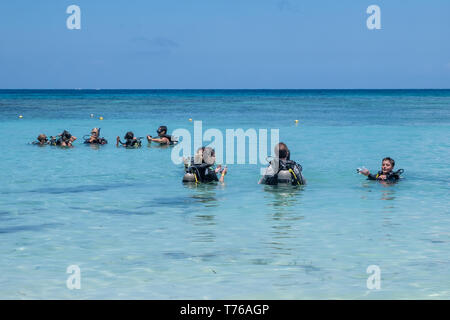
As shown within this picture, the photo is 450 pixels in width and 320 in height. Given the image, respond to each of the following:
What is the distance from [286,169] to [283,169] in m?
0.08

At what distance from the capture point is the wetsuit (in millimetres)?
16672

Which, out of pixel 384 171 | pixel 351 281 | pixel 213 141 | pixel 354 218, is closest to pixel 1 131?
pixel 213 141

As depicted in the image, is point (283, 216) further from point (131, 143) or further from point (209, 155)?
point (131, 143)

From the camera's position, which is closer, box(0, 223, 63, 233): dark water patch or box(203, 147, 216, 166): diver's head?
box(0, 223, 63, 233): dark water patch

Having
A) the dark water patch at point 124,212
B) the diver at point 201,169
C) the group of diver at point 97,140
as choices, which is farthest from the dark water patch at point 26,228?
the group of diver at point 97,140

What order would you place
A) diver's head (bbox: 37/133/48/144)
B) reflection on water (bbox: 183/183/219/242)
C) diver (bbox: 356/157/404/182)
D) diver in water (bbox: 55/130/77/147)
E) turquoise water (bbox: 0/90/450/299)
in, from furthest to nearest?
diver's head (bbox: 37/133/48/144), diver in water (bbox: 55/130/77/147), diver (bbox: 356/157/404/182), reflection on water (bbox: 183/183/219/242), turquoise water (bbox: 0/90/450/299)

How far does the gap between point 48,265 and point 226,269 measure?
2.67 m

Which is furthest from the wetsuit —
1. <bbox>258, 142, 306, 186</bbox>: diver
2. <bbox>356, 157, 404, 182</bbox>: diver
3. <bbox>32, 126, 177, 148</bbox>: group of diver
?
<bbox>32, 126, 177, 148</bbox>: group of diver

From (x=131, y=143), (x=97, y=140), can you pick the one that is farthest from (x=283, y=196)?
(x=97, y=140)

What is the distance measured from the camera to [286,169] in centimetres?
1667

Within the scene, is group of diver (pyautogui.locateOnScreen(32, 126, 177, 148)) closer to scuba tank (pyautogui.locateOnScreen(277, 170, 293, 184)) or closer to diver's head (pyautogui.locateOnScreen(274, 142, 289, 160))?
scuba tank (pyautogui.locateOnScreen(277, 170, 293, 184))

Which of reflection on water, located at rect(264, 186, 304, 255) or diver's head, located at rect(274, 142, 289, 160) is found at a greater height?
diver's head, located at rect(274, 142, 289, 160)

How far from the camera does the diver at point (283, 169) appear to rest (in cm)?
1638

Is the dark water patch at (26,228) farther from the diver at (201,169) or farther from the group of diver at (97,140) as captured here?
the group of diver at (97,140)
